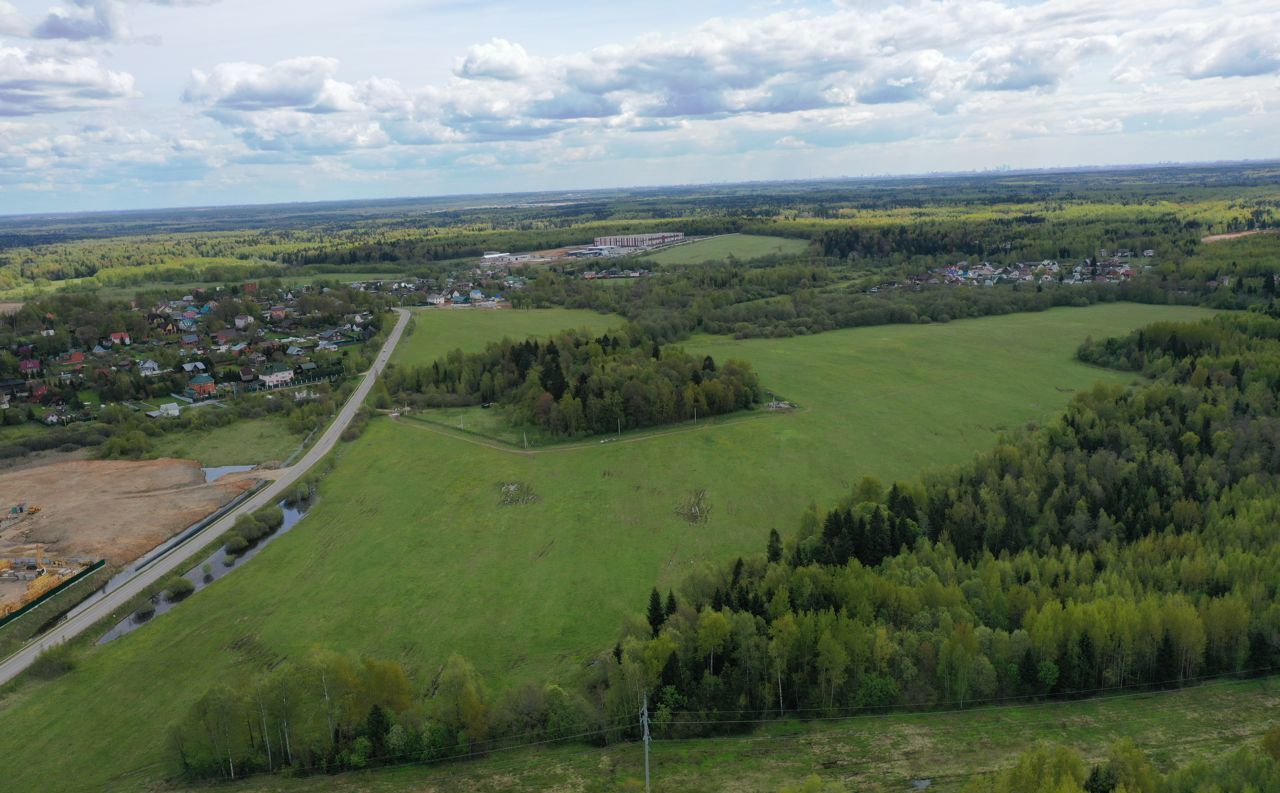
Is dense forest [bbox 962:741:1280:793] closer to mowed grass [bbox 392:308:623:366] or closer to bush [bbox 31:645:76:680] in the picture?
bush [bbox 31:645:76:680]

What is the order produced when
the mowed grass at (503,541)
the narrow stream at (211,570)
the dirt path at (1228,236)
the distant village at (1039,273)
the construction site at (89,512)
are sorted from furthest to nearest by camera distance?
1. the dirt path at (1228,236)
2. the distant village at (1039,273)
3. the construction site at (89,512)
4. the narrow stream at (211,570)
5. the mowed grass at (503,541)

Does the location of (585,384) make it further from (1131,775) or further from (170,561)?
(1131,775)

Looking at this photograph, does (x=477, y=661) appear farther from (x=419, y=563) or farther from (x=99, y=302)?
(x=99, y=302)

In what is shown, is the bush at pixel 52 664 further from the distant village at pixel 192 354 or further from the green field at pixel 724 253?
the green field at pixel 724 253

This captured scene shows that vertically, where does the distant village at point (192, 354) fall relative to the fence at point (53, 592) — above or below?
above

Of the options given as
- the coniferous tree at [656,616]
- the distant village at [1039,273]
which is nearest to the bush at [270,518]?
the coniferous tree at [656,616]

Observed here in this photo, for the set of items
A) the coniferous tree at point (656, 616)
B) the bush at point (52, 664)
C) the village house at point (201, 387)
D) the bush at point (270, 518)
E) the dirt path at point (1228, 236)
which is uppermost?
the dirt path at point (1228, 236)
